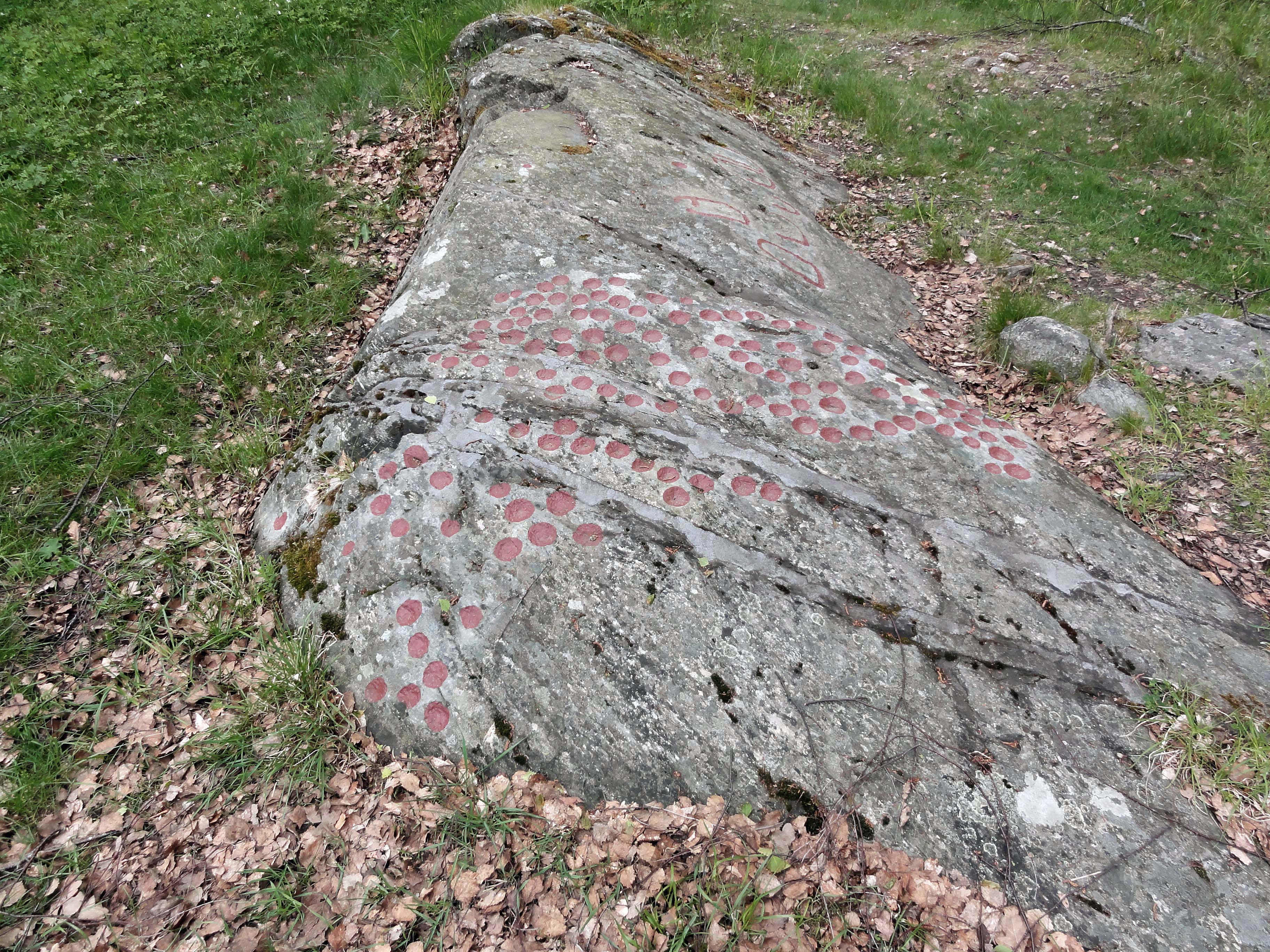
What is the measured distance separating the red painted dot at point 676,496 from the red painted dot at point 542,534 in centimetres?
56

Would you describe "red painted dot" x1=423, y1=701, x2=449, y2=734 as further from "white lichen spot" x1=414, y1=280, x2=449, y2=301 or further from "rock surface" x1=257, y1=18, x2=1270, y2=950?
"white lichen spot" x1=414, y1=280, x2=449, y2=301

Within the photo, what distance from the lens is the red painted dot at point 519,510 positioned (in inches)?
123

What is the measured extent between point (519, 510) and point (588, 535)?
355 millimetres

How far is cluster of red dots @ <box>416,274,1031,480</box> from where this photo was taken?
3.83m

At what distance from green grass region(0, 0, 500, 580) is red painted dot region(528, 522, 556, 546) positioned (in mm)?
2055

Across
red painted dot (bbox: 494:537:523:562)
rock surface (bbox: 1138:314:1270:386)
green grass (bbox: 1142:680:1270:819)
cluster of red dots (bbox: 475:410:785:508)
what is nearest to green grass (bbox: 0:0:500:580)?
cluster of red dots (bbox: 475:410:785:508)

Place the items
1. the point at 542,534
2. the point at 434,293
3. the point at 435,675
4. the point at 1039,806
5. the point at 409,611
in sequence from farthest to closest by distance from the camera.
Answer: the point at 434,293
the point at 542,534
the point at 409,611
the point at 435,675
the point at 1039,806

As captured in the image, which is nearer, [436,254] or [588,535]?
[588,535]

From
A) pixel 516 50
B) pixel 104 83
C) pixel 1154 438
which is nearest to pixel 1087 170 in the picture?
pixel 1154 438

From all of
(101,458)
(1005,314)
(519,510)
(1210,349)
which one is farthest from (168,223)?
(1210,349)

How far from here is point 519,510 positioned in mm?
3150

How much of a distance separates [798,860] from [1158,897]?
127cm

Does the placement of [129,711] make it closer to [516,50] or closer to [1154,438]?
[1154,438]

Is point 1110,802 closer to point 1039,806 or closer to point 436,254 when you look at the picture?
point 1039,806
